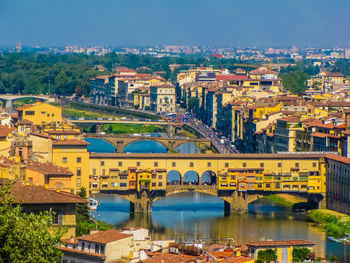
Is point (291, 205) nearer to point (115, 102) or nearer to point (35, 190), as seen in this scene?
point (35, 190)

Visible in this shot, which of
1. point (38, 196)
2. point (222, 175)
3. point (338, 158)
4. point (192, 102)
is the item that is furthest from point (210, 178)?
point (192, 102)

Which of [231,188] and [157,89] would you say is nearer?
[231,188]

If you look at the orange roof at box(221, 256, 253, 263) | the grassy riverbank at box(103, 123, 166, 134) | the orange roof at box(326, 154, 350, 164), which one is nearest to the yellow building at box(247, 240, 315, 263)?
the orange roof at box(221, 256, 253, 263)

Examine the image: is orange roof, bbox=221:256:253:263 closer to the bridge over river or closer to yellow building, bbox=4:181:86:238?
yellow building, bbox=4:181:86:238

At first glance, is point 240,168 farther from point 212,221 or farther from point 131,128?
point 131,128

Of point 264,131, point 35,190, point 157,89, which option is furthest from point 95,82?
point 35,190

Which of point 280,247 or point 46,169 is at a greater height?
point 46,169
